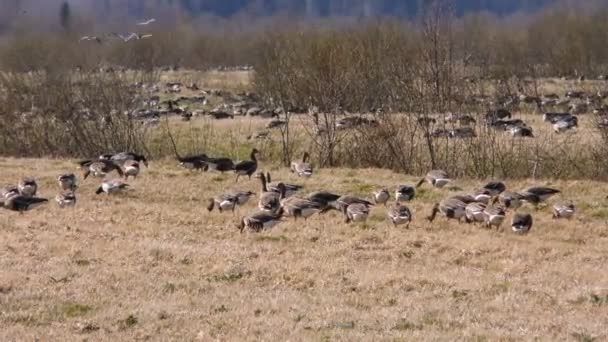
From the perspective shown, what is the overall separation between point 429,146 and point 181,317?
1342cm

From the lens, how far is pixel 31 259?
11.4 metres

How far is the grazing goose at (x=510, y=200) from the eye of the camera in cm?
1520

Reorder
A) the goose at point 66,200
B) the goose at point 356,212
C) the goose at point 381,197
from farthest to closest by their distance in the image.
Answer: the goose at point 381,197
the goose at point 66,200
the goose at point 356,212

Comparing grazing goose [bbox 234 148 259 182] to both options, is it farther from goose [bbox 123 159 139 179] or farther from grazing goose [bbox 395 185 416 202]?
grazing goose [bbox 395 185 416 202]

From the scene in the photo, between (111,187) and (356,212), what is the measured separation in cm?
544

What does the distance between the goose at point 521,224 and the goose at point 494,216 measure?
254mm

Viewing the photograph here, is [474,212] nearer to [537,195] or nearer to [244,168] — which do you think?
[537,195]

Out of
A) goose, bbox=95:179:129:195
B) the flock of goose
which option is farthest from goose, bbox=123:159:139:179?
goose, bbox=95:179:129:195

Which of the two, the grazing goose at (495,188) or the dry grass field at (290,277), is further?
the grazing goose at (495,188)

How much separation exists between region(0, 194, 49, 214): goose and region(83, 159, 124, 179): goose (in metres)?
3.66

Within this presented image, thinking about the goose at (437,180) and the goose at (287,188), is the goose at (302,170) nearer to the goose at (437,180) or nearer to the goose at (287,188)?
the goose at (287,188)

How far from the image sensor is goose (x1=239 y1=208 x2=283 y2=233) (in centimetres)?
1346

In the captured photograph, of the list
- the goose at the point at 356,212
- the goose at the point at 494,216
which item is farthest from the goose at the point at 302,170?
the goose at the point at 494,216

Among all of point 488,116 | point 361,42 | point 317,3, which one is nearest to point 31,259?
point 488,116
